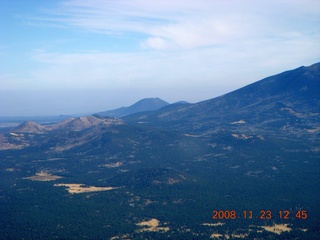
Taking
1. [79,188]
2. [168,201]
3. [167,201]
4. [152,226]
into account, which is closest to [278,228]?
[152,226]

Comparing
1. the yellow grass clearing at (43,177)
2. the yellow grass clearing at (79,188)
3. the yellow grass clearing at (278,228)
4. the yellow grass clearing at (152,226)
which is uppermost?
the yellow grass clearing at (43,177)

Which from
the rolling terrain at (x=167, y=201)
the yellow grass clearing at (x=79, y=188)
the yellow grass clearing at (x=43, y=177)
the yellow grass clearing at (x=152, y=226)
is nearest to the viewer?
the rolling terrain at (x=167, y=201)

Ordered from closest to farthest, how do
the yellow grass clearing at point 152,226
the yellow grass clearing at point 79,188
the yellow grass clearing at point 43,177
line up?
the yellow grass clearing at point 152,226 → the yellow grass clearing at point 79,188 → the yellow grass clearing at point 43,177

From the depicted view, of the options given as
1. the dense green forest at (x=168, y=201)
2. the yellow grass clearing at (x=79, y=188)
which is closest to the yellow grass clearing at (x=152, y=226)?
the dense green forest at (x=168, y=201)

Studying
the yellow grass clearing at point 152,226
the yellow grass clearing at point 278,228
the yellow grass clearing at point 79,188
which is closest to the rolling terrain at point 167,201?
the yellow grass clearing at point 152,226

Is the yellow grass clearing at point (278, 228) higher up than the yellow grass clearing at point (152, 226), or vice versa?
the yellow grass clearing at point (152, 226)

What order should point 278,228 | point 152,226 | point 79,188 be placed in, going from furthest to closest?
point 79,188 < point 152,226 < point 278,228

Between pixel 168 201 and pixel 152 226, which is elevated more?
pixel 168 201

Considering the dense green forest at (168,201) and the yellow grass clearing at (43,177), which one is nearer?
the dense green forest at (168,201)

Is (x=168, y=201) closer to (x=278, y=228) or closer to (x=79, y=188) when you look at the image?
(x=79, y=188)

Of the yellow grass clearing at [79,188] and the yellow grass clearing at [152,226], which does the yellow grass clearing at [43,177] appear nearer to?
the yellow grass clearing at [79,188]

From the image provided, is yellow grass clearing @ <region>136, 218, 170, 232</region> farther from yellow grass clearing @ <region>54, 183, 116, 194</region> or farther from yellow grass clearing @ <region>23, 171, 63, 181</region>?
yellow grass clearing @ <region>23, 171, 63, 181</region>
